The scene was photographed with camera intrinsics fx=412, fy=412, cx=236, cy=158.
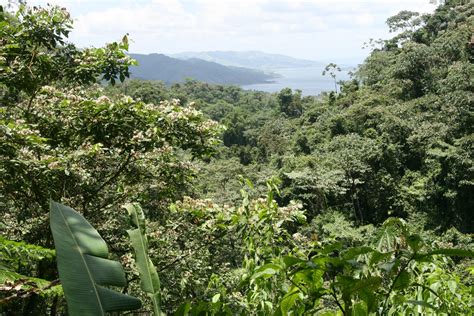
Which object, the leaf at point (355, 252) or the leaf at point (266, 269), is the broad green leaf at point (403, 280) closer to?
the leaf at point (355, 252)

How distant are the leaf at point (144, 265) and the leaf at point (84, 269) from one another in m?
0.04

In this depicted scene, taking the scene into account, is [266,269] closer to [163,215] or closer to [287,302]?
[287,302]

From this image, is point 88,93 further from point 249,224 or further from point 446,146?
point 446,146

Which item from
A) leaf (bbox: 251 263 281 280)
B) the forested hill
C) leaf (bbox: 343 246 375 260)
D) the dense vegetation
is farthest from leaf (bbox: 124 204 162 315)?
the forested hill

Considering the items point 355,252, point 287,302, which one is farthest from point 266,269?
point 355,252

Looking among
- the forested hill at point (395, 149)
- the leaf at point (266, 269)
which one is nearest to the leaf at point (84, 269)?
the leaf at point (266, 269)

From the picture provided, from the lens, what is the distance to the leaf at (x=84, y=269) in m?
0.74

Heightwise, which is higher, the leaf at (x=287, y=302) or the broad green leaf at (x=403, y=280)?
the broad green leaf at (x=403, y=280)

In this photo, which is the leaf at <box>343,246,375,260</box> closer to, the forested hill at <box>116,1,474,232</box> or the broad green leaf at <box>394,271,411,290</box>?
the broad green leaf at <box>394,271,411,290</box>

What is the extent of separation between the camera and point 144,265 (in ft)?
2.72

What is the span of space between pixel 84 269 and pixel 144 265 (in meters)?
0.11

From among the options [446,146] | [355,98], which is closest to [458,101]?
[446,146]

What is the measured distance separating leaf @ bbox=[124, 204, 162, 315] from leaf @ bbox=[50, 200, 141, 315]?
42mm

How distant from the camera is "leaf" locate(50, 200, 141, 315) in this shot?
742mm
